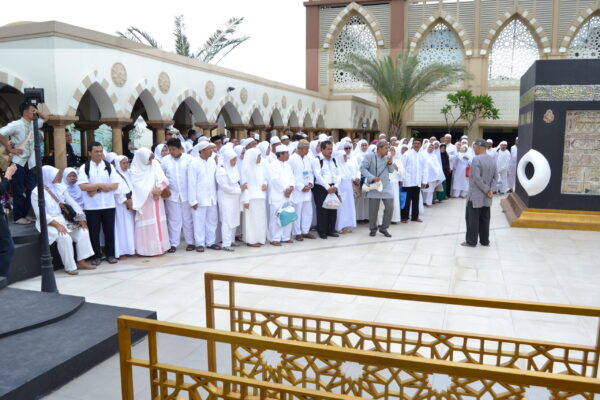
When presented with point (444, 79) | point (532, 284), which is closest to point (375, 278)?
point (532, 284)

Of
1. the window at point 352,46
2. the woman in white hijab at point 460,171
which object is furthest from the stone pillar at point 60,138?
the window at point 352,46

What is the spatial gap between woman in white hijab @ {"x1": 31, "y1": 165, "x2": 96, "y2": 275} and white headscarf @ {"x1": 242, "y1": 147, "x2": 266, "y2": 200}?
2.20 meters

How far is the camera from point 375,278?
17.9 ft

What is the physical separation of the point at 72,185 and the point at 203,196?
1.61m

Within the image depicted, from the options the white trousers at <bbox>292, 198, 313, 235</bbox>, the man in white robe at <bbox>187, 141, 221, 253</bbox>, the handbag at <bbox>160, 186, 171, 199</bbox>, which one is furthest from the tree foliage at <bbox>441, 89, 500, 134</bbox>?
the handbag at <bbox>160, 186, 171, 199</bbox>

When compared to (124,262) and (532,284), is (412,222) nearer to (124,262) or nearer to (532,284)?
(532,284)

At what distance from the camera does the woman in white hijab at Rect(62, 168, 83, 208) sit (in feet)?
18.9

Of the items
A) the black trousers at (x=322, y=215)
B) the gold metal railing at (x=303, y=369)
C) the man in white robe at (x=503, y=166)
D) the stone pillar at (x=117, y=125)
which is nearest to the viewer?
the gold metal railing at (x=303, y=369)

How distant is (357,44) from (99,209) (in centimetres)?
2158

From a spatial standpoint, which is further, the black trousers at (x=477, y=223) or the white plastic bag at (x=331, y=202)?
the white plastic bag at (x=331, y=202)

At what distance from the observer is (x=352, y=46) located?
25.3 meters

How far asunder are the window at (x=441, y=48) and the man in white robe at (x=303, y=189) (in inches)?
725

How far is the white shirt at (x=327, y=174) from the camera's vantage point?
750cm

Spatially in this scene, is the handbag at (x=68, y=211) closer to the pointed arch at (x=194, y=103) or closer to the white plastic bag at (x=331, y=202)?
the white plastic bag at (x=331, y=202)
